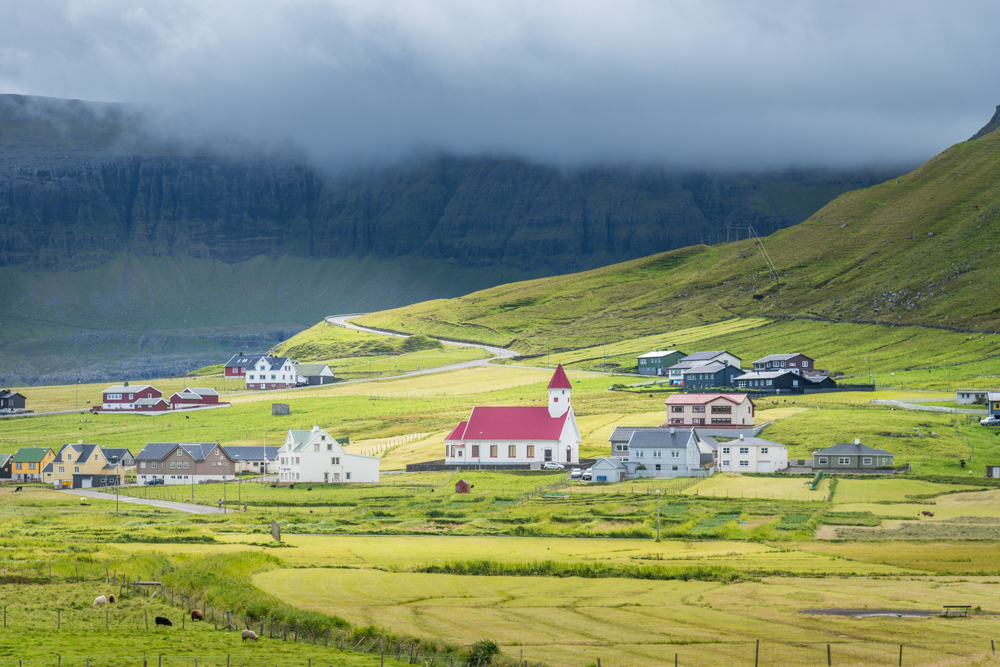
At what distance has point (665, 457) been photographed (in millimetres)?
101312

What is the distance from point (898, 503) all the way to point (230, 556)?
1902 inches

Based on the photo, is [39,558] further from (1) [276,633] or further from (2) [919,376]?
(2) [919,376]

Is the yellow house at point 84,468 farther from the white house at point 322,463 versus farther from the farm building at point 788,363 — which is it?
the farm building at point 788,363

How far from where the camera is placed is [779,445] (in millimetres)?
98500

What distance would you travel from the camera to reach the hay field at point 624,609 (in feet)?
124

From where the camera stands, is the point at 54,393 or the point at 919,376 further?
the point at 54,393

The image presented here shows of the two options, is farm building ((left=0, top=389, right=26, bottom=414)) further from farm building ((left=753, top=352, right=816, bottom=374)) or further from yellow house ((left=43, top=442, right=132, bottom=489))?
farm building ((left=753, top=352, right=816, bottom=374))

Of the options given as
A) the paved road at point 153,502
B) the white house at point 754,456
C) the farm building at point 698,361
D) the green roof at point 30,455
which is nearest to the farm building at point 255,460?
the paved road at point 153,502

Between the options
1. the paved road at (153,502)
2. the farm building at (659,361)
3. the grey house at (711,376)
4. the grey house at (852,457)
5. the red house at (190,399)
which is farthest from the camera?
the farm building at (659,361)

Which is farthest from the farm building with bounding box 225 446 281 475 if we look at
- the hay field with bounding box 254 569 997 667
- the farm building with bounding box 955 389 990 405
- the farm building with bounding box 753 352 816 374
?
the farm building with bounding box 753 352 816 374

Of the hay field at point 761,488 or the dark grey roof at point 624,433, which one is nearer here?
the hay field at point 761,488

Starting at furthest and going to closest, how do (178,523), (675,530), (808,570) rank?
(178,523) < (675,530) < (808,570)

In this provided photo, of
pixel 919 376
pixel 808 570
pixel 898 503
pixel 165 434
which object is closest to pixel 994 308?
pixel 919 376

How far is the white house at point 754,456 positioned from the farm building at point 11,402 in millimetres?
113917
